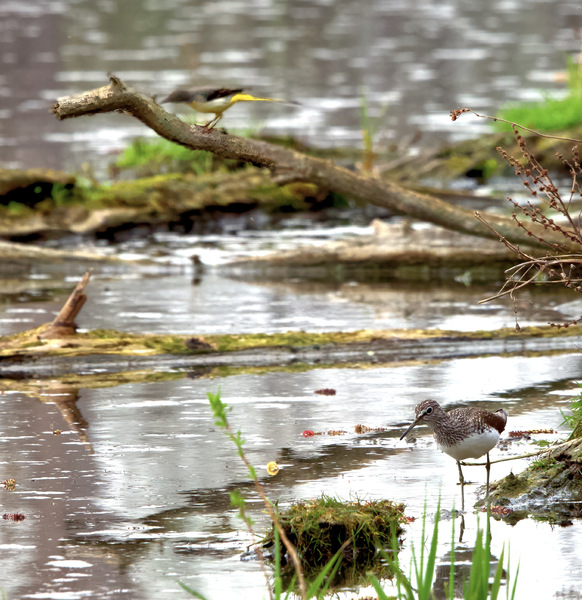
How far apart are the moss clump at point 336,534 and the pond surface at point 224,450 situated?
20 cm

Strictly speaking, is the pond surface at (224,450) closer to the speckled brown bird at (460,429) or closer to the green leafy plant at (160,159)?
the speckled brown bird at (460,429)

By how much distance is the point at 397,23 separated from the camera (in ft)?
182

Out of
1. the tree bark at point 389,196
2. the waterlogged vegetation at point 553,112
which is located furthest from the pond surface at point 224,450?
the waterlogged vegetation at point 553,112

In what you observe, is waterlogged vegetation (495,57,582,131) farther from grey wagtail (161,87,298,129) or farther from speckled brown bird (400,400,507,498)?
speckled brown bird (400,400,507,498)

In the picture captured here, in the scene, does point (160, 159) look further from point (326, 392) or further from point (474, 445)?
point (474, 445)

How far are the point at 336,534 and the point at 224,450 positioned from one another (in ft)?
6.90

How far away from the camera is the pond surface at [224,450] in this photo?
6.41 m

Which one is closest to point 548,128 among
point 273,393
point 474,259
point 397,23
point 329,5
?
point 474,259

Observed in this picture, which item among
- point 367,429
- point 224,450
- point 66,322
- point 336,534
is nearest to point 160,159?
point 66,322

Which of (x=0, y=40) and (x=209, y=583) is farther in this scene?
(x=0, y=40)

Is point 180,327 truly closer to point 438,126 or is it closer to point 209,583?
point 209,583

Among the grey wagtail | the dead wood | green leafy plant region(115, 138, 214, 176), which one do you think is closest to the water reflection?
the dead wood

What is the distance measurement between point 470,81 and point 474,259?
67.1 ft

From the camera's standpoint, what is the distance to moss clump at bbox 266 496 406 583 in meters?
6.48
